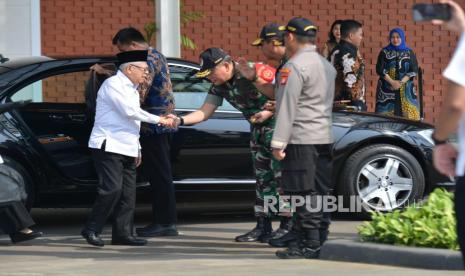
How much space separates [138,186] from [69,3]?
588 cm

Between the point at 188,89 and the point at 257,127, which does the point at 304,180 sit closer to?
the point at 257,127

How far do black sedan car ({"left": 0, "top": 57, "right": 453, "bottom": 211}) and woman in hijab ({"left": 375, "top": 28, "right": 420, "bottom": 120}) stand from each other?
275 centimetres

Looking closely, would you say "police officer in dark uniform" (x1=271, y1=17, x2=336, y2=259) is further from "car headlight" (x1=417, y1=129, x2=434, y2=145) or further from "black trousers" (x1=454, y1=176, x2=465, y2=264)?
"black trousers" (x1=454, y1=176, x2=465, y2=264)

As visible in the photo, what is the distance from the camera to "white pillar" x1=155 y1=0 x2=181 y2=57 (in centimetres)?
1280

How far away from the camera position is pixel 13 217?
8820 millimetres

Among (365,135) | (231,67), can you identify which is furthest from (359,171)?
(231,67)

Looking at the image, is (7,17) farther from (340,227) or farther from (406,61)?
(340,227)

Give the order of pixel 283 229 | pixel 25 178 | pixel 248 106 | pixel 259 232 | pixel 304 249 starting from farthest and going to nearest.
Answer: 1. pixel 25 178
2. pixel 259 232
3. pixel 283 229
4. pixel 248 106
5. pixel 304 249

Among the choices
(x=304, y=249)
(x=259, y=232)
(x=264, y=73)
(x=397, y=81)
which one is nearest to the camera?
(x=304, y=249)

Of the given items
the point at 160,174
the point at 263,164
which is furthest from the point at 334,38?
the point at 263,164

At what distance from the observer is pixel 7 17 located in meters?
15.0

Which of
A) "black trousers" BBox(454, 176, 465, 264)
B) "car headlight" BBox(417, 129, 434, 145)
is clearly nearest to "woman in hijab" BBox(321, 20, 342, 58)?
"car headlight" BBox(417, 129, 434, 145)

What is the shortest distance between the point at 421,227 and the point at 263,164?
1.73 m

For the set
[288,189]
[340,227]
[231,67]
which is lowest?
[340,227]
